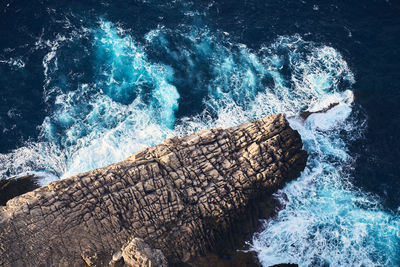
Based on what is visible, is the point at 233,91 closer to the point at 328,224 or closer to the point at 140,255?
the point at 328,224

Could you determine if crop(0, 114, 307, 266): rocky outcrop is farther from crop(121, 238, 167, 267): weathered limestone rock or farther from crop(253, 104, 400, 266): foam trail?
Answer: crop(253, 104, 400, 266): foam trail

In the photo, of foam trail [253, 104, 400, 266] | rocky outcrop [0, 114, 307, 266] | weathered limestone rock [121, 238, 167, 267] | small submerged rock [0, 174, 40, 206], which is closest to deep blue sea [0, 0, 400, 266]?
foam trail [253, 104, 400, 266]

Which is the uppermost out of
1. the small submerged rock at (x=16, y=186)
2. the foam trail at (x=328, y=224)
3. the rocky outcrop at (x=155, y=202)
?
the small submerged rock at (x=16, y=186)

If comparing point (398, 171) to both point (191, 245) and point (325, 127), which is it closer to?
point (325, 127)

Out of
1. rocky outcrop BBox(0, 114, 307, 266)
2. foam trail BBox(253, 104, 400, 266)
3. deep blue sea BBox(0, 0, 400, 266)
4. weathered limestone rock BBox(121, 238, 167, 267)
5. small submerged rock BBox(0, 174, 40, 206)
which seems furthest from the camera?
deep blue sea BBox(0, 0, 400, 266)

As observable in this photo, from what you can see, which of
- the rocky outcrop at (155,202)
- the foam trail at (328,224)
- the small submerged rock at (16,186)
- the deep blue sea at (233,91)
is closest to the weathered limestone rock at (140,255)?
the rocky outcrop at (155,202)

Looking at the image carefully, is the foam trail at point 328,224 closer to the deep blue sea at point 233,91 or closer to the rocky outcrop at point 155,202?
the deep blue sea at point 233,91

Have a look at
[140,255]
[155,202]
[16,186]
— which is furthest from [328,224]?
[16,186]

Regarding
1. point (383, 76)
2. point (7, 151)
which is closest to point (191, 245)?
point (7, 151)
